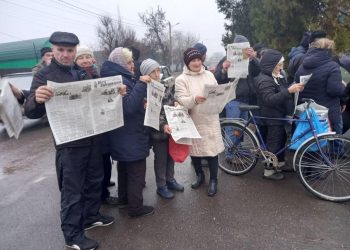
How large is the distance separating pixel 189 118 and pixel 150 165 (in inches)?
→ 72.7

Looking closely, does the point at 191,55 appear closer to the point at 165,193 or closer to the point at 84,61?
the point at 84,61

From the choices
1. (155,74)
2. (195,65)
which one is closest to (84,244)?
(155,74)

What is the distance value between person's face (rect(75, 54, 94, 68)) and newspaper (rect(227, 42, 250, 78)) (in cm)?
171

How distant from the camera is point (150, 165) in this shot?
17.3 ft

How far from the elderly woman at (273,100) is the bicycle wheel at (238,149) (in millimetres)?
211

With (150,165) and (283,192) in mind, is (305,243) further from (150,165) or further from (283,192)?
(150,165)

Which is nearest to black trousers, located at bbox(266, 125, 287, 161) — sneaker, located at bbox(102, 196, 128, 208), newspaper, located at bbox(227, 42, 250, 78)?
newspaper, located at bbox(227, 42, 250, 78)

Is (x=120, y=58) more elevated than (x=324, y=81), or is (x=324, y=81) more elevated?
(x=120, y=58)

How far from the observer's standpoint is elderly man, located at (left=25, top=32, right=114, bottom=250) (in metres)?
2.64

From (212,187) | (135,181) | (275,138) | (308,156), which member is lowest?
(212,187)

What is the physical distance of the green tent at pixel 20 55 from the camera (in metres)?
19.9

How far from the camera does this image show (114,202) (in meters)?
3.91

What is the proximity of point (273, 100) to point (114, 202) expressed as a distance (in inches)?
90.2

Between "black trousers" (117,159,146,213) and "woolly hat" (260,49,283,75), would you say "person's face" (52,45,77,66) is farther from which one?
"woolly hat" (260,49,283,75)
